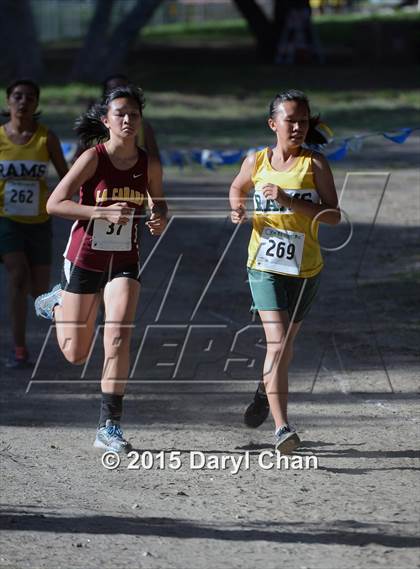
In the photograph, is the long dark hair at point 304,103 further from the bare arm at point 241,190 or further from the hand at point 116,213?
the hand at point 116,213

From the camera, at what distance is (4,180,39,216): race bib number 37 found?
8930 mm

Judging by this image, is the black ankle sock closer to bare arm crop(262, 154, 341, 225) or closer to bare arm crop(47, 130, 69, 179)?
bare arm crop(262, 154, 341, 225)

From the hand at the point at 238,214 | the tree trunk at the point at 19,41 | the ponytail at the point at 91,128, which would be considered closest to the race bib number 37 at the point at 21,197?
the ponytail at the point at 91,128

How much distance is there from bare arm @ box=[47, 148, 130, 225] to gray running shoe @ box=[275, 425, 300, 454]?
4.62 feet

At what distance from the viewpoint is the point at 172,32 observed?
163 ft

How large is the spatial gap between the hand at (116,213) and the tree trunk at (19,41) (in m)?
21.1

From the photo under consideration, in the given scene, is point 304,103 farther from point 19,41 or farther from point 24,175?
point 19,41

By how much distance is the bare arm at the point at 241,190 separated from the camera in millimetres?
6676

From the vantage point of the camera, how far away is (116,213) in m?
6.46

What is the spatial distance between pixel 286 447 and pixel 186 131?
15769 mm

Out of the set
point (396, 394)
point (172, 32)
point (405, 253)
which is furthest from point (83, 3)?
point (396, 394)

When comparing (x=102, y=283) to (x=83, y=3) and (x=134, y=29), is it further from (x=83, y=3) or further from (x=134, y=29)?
(x=83, y=3)

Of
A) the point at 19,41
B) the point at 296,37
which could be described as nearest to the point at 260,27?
the point at 296,37

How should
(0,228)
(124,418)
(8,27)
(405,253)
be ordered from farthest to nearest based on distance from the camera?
(8,27) < (405,253) < (0,228) < (124,418)
